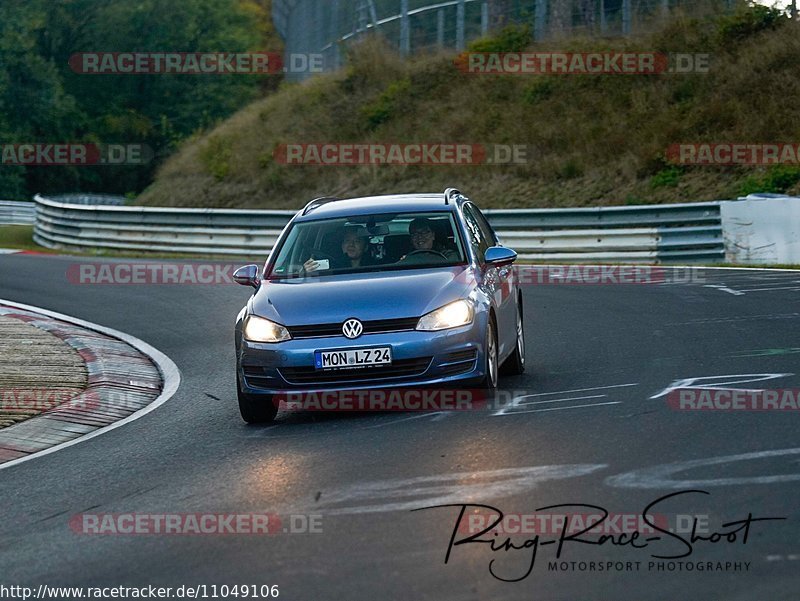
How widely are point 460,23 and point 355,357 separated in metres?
26.9

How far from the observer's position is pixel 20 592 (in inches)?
227

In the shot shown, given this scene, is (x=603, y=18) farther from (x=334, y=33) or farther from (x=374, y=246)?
(x=374, y=246)

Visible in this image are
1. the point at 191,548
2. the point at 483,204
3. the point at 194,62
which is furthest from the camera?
the point at 194,62

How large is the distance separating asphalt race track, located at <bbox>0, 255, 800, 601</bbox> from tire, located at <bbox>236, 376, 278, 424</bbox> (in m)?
0.11

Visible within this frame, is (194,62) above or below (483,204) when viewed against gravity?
above

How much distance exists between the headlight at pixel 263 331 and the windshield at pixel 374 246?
841 mm

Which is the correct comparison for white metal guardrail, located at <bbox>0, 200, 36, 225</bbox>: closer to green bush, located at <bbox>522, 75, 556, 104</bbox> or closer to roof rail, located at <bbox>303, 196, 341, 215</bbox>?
green bush, located at <bbox>522, 75, 556, 104</bbox>

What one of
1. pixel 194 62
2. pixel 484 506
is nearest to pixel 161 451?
pixel 484 506

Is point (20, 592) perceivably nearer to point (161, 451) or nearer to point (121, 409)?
point (161, 451)

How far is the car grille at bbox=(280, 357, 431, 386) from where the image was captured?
31.0 feet

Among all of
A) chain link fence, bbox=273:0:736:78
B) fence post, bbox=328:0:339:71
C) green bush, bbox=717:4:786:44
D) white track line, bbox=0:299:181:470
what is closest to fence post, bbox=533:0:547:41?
chain link fence, bbox=273:0:736:78

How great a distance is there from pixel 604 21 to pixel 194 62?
3279cm

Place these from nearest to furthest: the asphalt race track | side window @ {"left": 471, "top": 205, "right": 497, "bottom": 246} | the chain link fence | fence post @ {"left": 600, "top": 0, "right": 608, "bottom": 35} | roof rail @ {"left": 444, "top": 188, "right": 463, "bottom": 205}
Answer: the asphalt race track → roof rail @ {"left": 444, "top": 188, "right": 463, "bottom": 205} → side window @ {"left": 471, "top": 205, "right": 497, "bottom": 246} → fence post @ {"left": 600, "top": 0, "right": 608, "bottom": 35} → the chain link fence

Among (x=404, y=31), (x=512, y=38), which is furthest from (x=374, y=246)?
(x=404, y=31)
